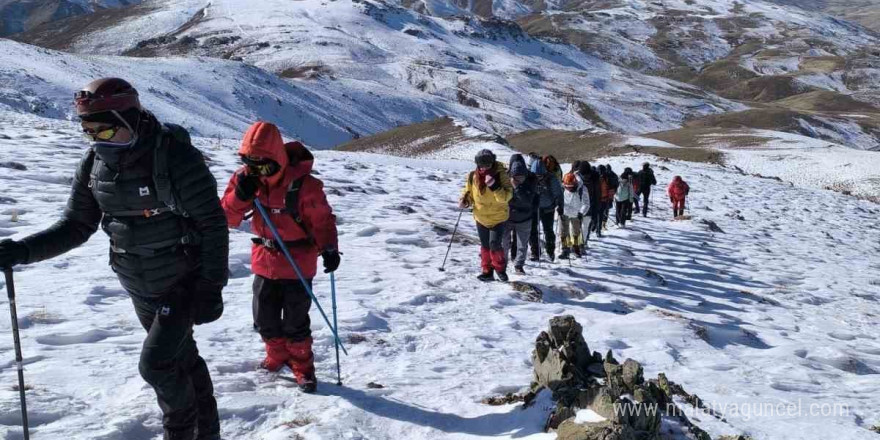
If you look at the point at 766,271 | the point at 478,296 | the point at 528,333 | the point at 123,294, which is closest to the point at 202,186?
the point at 123,294

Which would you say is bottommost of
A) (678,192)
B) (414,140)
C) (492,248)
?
(492,248)

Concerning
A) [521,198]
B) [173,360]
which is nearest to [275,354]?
[173,360]

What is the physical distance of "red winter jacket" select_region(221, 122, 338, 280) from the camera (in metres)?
5.01

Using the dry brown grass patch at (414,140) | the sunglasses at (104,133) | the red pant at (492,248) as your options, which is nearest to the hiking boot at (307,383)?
the sunglasses at (104,133)

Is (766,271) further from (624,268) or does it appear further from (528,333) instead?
(528,333)

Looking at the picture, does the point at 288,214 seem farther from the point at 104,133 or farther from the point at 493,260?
the point at 493,260

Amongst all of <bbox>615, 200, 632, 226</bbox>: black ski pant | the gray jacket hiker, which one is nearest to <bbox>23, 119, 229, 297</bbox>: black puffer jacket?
the gray jacket hiker

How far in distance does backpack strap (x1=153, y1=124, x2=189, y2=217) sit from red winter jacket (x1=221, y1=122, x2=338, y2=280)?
4.06 ft

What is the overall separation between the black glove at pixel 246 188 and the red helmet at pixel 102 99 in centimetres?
134

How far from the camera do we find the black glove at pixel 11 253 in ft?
11.5

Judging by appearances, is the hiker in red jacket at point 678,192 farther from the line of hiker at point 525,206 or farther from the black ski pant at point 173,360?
the black ski pant at point 173,360

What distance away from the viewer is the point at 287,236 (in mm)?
5184

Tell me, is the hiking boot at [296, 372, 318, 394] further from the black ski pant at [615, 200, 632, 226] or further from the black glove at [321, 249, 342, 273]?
the black ski pant at [615, 200, 632, 226]

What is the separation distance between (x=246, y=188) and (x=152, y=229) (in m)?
1.16
